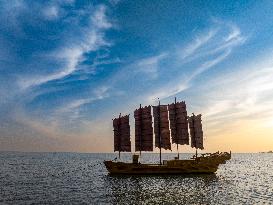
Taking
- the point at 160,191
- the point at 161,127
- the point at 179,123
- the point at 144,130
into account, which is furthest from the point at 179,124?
the point at 160,191

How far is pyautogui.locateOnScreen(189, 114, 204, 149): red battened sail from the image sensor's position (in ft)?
232

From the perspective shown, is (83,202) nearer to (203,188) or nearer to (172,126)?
(203,188)

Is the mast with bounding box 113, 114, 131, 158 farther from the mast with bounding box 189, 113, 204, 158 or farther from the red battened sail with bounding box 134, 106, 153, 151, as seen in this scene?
the mast with bounding box 189, 113, 204, 158

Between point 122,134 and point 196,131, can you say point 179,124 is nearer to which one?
point 196,131

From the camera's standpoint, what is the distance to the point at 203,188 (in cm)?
4188

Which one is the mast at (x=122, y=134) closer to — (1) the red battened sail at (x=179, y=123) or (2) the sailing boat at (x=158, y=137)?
(2) the sailing boat at (x=158, y=137)

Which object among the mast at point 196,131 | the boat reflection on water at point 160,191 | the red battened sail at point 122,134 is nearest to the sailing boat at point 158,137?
the red battened sail at point 122,134

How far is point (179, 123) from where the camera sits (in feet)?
206

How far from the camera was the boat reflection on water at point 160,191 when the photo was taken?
33.1 meters

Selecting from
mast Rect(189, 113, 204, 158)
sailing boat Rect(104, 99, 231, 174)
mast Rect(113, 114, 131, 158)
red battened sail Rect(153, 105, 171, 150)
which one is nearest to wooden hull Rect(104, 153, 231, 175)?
sailing boat Rect(104, 99, 231, 174)

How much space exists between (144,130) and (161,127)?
348 centimetres

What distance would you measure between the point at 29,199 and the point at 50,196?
8.38 feet

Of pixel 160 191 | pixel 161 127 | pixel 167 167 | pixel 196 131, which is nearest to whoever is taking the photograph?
pixel 160 191

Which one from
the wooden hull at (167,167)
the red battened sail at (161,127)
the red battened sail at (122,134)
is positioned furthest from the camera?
the red battened sail at (161,127)
